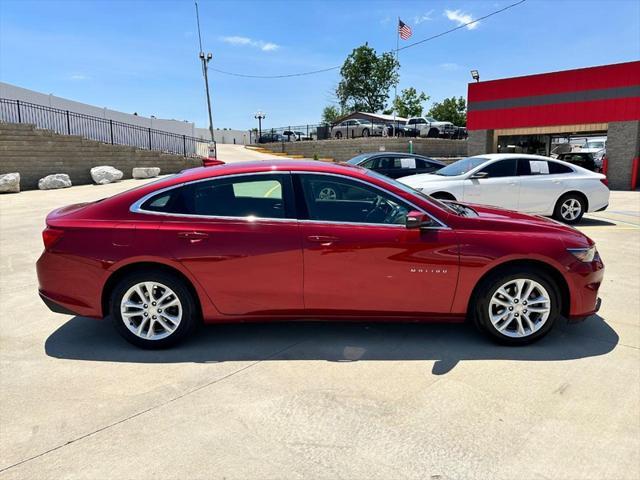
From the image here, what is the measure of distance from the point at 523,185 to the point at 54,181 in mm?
18122

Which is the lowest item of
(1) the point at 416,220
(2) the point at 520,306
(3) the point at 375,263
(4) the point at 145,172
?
(2) the point at 520,306

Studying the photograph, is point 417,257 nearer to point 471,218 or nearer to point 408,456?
point 471,218

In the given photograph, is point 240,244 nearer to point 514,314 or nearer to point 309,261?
point 309,261

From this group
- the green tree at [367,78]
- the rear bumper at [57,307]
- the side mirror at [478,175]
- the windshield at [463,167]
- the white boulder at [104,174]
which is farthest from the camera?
the green tree at [367,78]

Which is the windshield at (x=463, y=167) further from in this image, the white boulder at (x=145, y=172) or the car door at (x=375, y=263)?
the white boulder at (x=145, y=172)

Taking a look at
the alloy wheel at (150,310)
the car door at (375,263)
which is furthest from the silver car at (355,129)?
the alloy wheel at (150,310)

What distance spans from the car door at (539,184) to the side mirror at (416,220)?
6.62 m

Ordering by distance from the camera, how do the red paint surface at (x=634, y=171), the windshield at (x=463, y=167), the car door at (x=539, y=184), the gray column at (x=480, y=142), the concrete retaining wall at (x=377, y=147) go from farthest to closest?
the concrete retaining wall at (x=377, y=147) → the gray column at (x=480, y=142) → the red paint surface at (x=634, y=171) → the windshield at (x=463, y=167) → the car door at (x=539, y=184)

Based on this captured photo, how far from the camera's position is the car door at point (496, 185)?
29.7 ft

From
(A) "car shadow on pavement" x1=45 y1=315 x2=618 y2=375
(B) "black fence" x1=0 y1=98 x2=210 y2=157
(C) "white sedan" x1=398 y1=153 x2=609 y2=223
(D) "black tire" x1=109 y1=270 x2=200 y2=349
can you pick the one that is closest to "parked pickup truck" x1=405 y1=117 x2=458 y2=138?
(B) "black fence" x1=0 y1=98 x2=210 y2=157

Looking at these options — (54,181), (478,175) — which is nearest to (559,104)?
(478,175)

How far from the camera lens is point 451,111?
7825 centimetres

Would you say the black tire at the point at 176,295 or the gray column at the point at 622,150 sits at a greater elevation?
the gray column at the point at 622,150

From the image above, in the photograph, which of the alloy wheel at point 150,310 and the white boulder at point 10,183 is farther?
the white boulder at point 10,183
